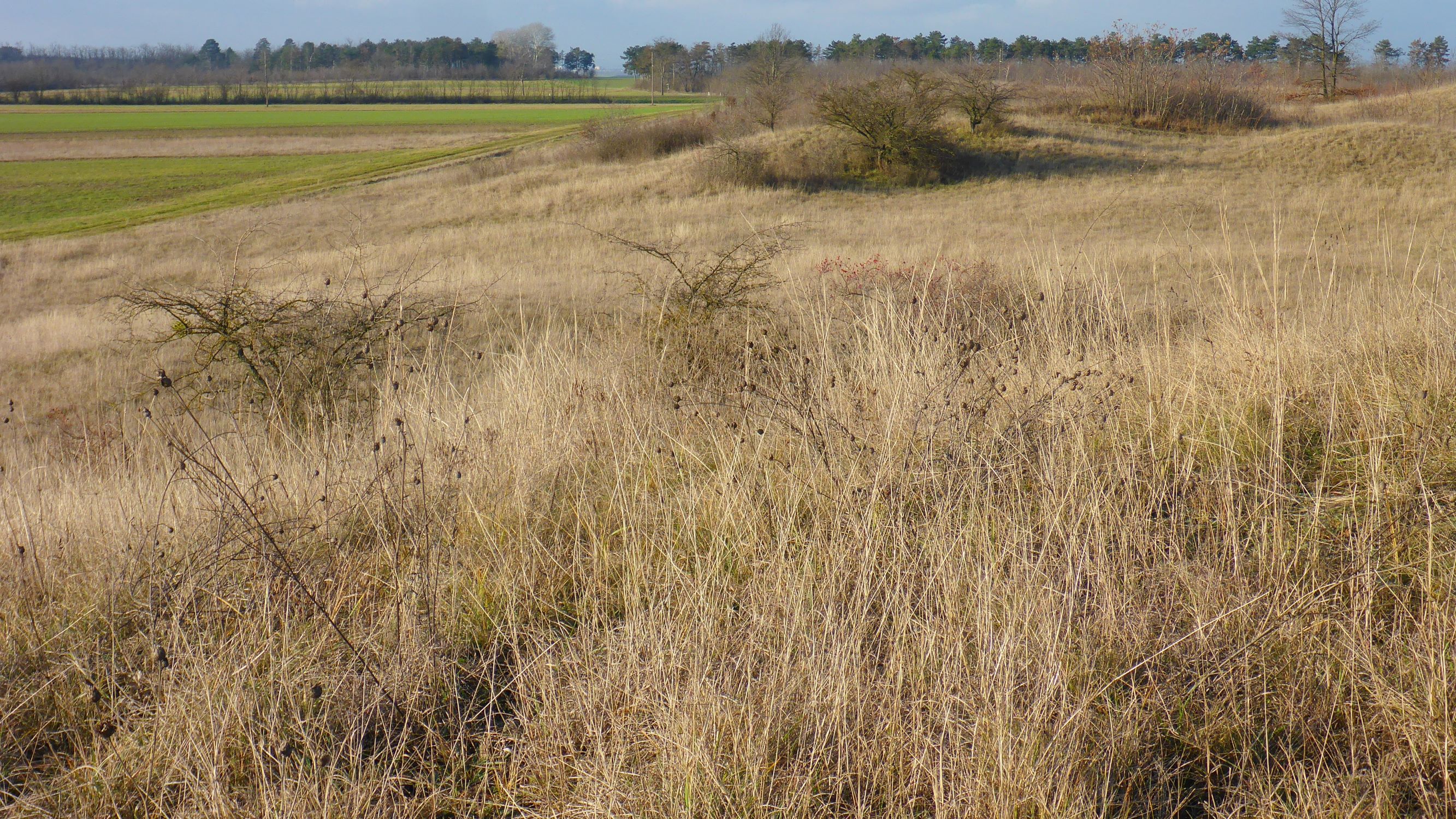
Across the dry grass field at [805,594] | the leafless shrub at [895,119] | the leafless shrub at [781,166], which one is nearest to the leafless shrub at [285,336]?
the dry grass field at [805,594]

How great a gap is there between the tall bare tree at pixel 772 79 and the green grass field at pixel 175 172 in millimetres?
6803

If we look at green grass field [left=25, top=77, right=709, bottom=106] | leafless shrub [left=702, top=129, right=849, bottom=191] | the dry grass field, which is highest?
green grass field [left=25, top=77, right=709, bottom=106]

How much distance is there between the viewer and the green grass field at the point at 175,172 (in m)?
32.8

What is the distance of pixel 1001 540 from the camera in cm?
267

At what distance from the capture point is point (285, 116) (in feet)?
271

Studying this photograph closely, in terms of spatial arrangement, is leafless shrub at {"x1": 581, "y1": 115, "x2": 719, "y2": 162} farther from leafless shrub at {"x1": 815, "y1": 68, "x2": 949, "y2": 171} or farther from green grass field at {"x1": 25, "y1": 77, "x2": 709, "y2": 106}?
green grass field at {"x1": 25, "y1": 77, "x2": 709, "y2": 106}

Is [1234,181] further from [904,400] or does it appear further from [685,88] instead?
[685,88]

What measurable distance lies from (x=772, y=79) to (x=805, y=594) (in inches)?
1977

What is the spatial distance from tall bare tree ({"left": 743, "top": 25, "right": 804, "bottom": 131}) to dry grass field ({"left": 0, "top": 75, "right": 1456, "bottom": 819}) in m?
33.9

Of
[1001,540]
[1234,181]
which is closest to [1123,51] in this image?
[1234,181]

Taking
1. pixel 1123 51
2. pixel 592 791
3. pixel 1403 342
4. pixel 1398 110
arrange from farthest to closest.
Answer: pixel 1123 51 → pixel 1398 110 → pixel 1403 342 → pixel 592 791

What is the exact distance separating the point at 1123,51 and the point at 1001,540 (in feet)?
142

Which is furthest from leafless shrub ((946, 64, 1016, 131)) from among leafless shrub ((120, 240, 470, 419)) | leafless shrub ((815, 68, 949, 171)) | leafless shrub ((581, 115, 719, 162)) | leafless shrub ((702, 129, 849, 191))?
leafless shrub ((120, 240, 470, 419))

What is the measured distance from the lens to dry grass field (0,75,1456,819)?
2.04 metres
